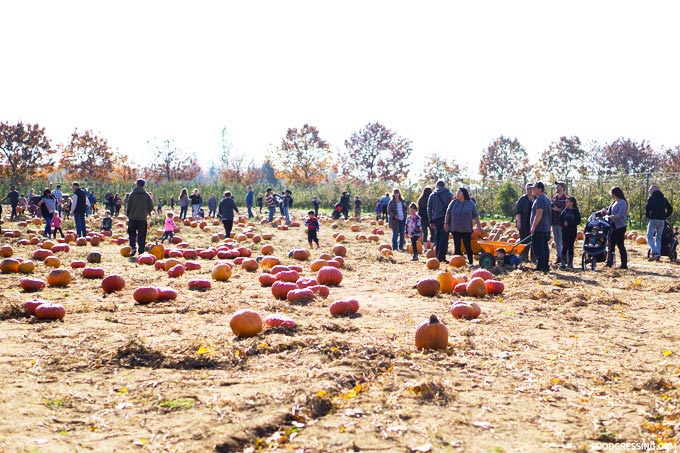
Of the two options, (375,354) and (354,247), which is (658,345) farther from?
(354,247)

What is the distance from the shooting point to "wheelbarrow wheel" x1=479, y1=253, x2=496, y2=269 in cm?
1430

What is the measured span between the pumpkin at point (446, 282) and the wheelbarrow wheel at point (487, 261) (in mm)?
3712

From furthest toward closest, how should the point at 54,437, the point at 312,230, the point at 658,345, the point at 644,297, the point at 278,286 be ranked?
the point at 312,230, the point at 644,297, the point at 278,286, the point at 658,345, the point at 54,437

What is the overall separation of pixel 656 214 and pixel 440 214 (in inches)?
212

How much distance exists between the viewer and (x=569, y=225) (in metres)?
14.8

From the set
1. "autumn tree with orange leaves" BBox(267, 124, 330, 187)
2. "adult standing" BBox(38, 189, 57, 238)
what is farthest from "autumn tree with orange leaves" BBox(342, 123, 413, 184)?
"adult standing" BBox(38, 189, 57, 238)

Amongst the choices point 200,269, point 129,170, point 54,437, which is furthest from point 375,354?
point 129,170

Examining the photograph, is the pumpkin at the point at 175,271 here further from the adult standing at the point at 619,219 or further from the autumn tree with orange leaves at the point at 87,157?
the autumn tree with orange leaves at the point at 87,157

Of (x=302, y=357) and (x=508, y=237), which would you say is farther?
(x=508, y=237)

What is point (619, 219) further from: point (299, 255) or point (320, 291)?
point (320, 291)

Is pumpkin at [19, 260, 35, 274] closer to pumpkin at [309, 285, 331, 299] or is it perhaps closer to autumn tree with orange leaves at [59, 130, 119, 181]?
pumpkin at [309, 285, 331, 299]

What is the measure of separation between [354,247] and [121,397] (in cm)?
1544

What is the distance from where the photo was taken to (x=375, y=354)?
6109 mm

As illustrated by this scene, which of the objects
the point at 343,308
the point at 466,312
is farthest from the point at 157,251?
the point at 466,312
